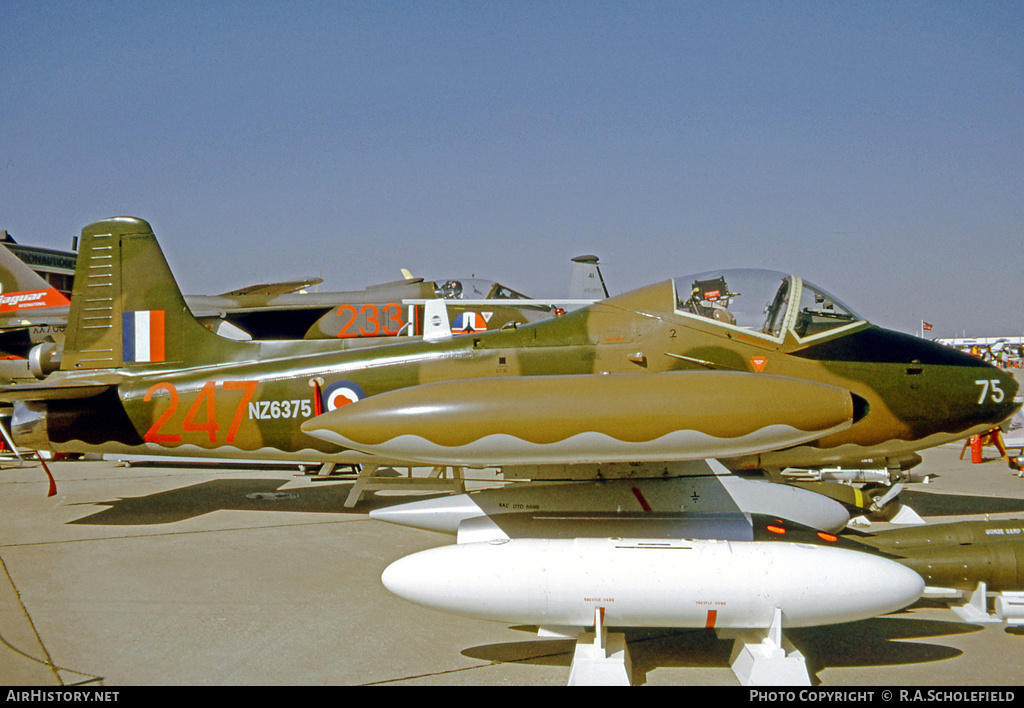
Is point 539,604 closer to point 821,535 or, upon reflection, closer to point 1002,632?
point 821,535

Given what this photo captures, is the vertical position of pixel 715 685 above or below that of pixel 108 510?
above

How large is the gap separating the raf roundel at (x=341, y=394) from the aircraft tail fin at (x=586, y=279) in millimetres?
18733

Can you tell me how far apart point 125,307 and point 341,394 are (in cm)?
330

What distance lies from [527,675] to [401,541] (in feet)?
10.4

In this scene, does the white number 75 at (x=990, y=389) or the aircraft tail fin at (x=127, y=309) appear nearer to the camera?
the white number 75 at (x=990, y=389)

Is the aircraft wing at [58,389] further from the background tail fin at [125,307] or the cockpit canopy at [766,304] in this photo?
the cockpit canopy at [766,304]

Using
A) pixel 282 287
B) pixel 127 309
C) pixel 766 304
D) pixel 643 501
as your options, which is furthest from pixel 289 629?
pixel 282 287

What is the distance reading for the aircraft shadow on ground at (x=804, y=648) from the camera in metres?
4.12

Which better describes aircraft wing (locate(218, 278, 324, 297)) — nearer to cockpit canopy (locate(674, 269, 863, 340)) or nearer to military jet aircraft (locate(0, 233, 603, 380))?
military jet aircraft (locate(0, 233, 603, 380))

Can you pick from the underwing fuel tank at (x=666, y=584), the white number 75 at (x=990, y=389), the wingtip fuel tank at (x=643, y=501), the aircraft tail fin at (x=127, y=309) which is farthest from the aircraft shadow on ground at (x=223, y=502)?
the white number 75 at (x=990, y=389)

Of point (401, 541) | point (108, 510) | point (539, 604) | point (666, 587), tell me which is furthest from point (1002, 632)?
point (108, 510)

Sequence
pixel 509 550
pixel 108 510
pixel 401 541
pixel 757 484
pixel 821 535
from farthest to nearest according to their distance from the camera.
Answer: pixel 108 510
pixel 401 541
pixel 757 484
pixel 821 535
pixel 509 550

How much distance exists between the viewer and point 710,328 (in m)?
5.58

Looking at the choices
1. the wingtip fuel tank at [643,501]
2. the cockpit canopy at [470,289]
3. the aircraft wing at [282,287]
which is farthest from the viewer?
the aircraft wing at [282,287]
